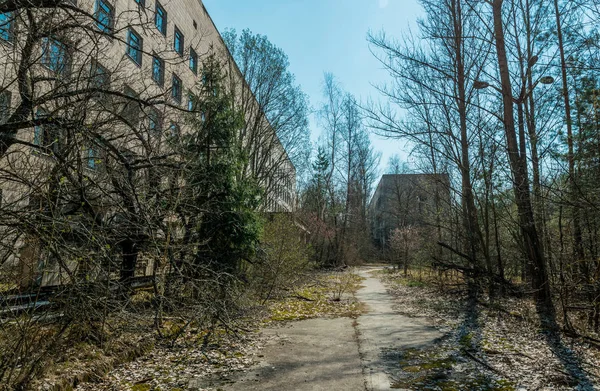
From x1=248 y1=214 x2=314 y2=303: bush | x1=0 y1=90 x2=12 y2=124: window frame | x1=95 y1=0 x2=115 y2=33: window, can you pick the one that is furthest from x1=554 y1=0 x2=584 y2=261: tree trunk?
x1=0 y1=90 x2=12 y2=124: window frame

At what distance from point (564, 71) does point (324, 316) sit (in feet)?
26.0

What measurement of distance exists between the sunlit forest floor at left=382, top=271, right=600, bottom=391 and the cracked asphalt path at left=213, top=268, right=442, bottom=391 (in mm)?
373

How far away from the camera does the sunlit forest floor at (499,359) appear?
4.82m

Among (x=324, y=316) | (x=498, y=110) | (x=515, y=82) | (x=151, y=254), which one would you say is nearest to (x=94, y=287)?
(x=151, y=254)

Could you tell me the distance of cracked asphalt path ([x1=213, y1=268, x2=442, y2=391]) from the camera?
4804 mm

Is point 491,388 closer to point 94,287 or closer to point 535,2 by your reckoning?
point 94,287

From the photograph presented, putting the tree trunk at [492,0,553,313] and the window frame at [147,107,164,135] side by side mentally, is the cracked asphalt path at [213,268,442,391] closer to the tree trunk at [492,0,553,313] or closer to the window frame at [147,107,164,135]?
the tree trunk at [492,0,553,313]

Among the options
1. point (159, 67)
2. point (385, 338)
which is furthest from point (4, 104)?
point (385, 338)

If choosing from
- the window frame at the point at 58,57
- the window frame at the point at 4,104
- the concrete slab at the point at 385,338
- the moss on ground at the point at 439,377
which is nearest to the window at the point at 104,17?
the window frame at the point at 58,57

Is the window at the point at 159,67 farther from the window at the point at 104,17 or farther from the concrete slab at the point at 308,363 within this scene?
the concrete slab at the point at 308,363

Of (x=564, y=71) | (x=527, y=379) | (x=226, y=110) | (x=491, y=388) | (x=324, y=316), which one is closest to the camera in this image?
(x=491, y=388)

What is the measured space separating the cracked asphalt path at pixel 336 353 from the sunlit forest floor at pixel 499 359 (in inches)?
14.7

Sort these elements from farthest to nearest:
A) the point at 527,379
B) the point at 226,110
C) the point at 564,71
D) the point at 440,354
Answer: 1. the point at 226,110
2. the point at 564,71
3. the point at 440,354
4. the point at 527,379

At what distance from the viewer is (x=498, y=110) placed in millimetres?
11359
